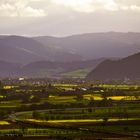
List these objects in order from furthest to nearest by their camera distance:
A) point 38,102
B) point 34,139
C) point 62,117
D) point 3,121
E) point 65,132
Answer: point 38,102, point 62,117, point 3,121, point 65,132, point 34,139

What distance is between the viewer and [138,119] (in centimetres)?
9750

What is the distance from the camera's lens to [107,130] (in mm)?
84125

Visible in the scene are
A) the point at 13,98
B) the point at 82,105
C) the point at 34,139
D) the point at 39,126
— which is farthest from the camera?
the point at 13,98

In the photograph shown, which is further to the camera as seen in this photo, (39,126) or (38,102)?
(38,102)

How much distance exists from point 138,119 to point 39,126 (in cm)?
1845

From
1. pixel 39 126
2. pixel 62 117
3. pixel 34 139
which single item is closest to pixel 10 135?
pixel 34 139

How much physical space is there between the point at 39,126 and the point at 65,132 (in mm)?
9250

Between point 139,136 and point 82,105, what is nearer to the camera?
point 139,136

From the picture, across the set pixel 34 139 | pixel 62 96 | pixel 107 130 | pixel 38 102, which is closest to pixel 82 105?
pixel 38 102

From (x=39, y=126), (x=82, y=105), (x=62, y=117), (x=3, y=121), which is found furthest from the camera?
(x=82, y=105)

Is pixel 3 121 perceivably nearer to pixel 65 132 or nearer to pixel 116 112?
pixel 65 132

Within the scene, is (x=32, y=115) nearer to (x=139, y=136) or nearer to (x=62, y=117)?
(x=62, y=117)

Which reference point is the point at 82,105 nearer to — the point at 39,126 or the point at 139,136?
the point at 39,126

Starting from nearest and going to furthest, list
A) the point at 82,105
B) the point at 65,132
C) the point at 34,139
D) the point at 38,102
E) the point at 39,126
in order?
the point at 34,139
the point at 65,132
the point at 39,126
the point at 82,105
the point at 38,102
